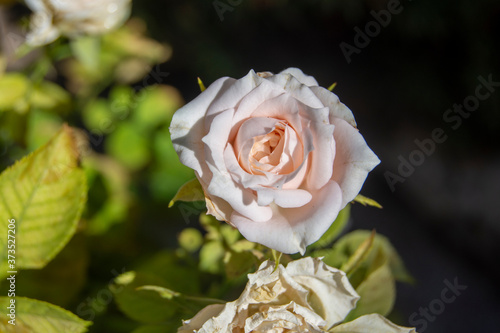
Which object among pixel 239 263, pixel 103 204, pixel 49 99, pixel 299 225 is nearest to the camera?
pixel 299 225

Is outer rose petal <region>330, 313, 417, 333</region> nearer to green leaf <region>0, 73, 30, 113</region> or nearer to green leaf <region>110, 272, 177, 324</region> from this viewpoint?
green leaf <region>110, 272, 177, 324</region>

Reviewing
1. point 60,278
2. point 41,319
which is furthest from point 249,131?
point 60,278

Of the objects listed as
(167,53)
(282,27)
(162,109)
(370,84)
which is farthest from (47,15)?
(370,84)

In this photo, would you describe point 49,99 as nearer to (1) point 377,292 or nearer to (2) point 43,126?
(2) point 43,126

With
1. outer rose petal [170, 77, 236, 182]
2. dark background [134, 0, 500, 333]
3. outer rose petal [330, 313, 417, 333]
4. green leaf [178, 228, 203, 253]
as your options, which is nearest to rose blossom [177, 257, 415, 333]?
outer rose petal [330, 313, 417, 333]

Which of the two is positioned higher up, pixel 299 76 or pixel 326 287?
pixel 299 76

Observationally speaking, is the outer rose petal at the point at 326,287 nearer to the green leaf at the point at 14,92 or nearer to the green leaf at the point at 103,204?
the green leaf at the point at 103,204
